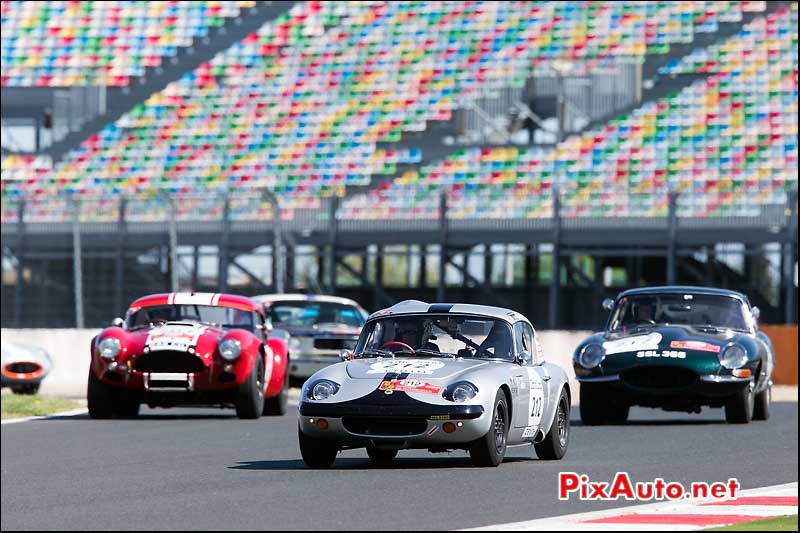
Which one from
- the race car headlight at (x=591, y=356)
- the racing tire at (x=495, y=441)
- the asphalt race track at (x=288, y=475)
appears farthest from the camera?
the race car headlight at (x=591, y=356)

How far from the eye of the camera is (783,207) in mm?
31500

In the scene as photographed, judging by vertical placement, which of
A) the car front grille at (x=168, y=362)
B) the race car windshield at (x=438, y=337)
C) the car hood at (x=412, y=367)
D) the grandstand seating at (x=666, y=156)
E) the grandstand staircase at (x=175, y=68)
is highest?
the grandstand staircase at (x=175, y=68)

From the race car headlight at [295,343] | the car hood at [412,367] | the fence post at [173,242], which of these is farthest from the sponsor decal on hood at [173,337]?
the fence post at [173,242]

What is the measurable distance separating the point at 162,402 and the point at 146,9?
112ft

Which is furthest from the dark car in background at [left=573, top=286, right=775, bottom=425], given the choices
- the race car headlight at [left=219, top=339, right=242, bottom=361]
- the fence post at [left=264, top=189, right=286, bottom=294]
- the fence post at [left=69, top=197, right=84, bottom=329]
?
the fence post at [left=69, top=197, right=84, bottom=329]

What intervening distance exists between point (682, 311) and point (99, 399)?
566 centimetres

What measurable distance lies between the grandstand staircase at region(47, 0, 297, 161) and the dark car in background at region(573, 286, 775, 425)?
95.1 feet

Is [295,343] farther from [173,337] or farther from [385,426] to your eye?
[385,426]

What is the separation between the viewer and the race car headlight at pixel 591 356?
16.0m

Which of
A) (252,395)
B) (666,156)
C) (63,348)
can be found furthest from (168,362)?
(666,156)

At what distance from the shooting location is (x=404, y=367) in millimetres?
10164

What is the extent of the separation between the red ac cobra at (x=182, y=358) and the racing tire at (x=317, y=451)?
5.21m

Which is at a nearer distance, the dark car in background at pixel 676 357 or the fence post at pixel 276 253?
the dark car in background at pixel 676 357

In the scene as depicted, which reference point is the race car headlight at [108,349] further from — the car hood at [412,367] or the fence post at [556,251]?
the fence post at [556,251]
